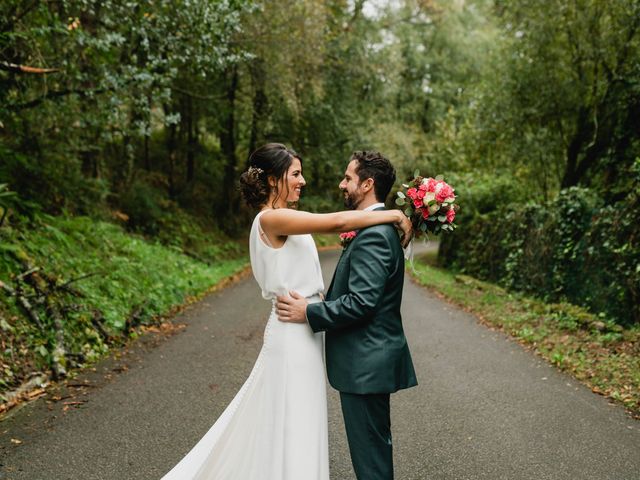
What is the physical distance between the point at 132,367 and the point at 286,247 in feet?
14.3

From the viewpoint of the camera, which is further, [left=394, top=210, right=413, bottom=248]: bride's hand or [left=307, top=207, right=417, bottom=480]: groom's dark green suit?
[left=394, top=210, right=413, bottom=248]: bride's hand

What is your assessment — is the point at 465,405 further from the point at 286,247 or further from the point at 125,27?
the point at 125,27

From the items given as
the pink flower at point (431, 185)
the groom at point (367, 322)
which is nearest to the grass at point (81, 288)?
the groom at point (367, 322)

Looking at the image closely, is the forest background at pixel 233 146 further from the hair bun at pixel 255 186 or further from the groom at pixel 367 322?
the groom at pixel 367 322

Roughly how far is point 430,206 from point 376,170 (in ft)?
1.26

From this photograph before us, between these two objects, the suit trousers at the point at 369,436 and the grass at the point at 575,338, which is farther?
the grass at the point at 575,338

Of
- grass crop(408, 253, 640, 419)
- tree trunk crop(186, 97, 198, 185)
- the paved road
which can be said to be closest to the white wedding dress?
the paved road

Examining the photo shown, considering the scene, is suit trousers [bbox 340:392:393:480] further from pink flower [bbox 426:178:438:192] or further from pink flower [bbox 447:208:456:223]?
pink flower [bbox 426:178:438:192]

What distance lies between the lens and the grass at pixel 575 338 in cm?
610

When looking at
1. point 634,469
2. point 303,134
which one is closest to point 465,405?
point 634,469

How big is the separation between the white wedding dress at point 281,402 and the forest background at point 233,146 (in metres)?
3.44

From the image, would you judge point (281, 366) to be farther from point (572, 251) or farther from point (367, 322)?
point (572, 251)

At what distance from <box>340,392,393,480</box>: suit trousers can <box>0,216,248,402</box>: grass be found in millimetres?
4094

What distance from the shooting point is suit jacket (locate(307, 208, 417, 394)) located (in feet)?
9.28
